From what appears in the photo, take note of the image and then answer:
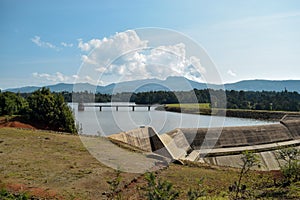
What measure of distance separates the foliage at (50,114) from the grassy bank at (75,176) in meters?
10.2

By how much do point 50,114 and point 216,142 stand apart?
45.4 ft

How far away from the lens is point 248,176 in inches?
432

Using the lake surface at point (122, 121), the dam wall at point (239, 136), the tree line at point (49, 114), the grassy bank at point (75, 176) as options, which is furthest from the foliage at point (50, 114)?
the grassy bank at point (75, 176)

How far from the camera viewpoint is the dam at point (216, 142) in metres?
17.4

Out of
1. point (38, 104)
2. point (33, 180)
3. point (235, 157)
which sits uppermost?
point (38, 104)

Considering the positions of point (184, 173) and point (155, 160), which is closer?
point (184, 173)

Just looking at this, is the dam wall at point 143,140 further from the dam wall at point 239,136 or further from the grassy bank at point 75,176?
the dam wall at point 239,136

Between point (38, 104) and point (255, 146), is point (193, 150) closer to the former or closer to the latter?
point (255, 146)

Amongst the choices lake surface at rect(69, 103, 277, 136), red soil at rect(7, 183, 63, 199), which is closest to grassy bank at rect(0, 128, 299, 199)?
red soil at rect(7, 183, 63, 199)

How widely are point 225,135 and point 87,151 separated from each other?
1506 centimetres

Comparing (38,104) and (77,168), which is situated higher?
(38,104)

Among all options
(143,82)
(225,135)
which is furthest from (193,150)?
(143,82)

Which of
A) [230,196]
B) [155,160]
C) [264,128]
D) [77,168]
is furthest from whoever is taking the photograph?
[264,128]

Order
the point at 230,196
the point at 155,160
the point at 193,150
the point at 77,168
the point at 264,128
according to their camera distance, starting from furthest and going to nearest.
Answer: the point at 264,128, the point at 193,150, the point at 155,160, the point at 77,168, the point at 230,196
